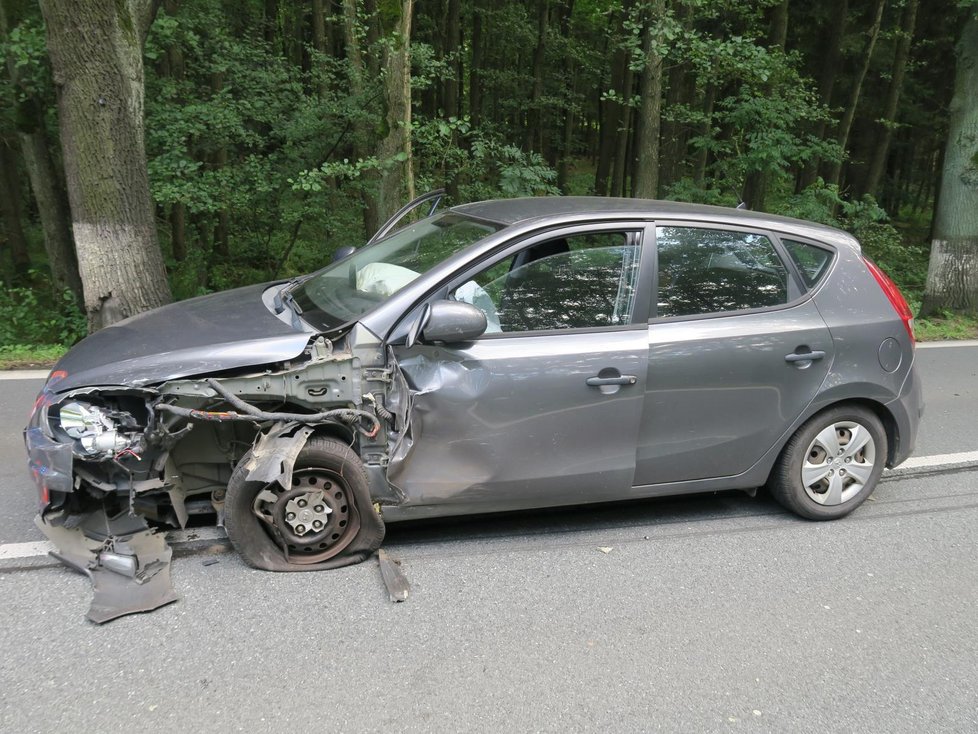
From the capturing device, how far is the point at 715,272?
4051 millimetres

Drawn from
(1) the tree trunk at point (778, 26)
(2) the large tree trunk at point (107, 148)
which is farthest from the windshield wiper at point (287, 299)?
(1) the tree trunk at point (778, 26)

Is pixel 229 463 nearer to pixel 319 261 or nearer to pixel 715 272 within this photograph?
pixel 715 272

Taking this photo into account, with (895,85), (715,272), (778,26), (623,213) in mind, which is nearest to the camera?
(623,213)

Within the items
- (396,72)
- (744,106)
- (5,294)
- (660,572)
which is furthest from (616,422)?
(5,294)

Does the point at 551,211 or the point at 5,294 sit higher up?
the point at 551,211

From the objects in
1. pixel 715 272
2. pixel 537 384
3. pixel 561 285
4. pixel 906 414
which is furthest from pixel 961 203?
pixel 537 384

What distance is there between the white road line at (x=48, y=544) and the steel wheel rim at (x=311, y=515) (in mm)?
432

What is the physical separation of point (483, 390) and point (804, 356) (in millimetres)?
1809

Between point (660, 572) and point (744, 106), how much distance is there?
34.5ft

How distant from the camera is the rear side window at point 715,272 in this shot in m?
3.93

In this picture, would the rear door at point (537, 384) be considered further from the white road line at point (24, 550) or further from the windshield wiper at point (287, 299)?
the white road line at point (24, 550)

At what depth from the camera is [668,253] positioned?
3.95 m

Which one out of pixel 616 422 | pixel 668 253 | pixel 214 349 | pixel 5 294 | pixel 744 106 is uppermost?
pixel 744 106

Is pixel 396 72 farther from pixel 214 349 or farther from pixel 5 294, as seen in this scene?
pixel 5 294
